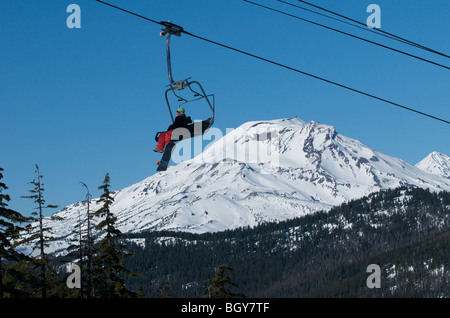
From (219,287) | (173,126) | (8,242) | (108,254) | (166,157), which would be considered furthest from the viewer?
(219,287)

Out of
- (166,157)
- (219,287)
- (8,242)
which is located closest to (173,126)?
(166,157)

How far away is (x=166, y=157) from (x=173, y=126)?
3.78ft

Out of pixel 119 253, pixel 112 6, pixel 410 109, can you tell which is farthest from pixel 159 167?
pixel 119 253

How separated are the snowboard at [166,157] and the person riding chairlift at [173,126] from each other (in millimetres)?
192

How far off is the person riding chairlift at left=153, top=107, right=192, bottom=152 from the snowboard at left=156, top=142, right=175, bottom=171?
192 mm

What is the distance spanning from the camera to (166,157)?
24188mm

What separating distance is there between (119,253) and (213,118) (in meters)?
16.4

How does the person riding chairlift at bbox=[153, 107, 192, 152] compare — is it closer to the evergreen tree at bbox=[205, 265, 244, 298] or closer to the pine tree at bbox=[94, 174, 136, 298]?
the pine tree at bbox=[94, 174, 136, 298]

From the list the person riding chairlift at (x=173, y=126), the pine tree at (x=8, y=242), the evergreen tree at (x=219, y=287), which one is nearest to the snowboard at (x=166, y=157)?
the person riding chairlift at (x=173, y=126)

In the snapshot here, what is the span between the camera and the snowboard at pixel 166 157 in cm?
2395

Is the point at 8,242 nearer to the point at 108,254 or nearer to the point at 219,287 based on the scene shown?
the point at 108,254

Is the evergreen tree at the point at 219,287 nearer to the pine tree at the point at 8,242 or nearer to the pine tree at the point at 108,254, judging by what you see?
the pine tree at the point at 108,254
